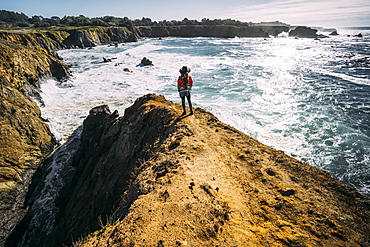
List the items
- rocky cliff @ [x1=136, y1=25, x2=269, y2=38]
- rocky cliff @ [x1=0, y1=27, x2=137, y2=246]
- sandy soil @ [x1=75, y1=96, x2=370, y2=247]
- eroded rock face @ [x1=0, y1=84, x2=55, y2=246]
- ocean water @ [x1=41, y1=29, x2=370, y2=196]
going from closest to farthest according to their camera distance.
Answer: sandy soil @ [x1=75, y1=96, x2=370, y2=247] → eroded rock face @ [x1=0, y1=84, x2=55, y2=246] → rocky cliff @ [x1=0, y1=27, x2=137, y2=246] → ocean water @ [x1=41, y1=29, x2=370, y2=196] → rocky cliff @ [x1=136, y1=25, x2=269, y2=38]

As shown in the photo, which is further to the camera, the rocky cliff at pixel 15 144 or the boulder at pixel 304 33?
the boulder at pixel 304 33

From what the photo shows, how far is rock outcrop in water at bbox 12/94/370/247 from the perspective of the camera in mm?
4387

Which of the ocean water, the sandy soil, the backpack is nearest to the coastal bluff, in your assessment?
the ocean water

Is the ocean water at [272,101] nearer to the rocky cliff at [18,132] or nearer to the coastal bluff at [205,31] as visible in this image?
the rocky cliff at [18,132]

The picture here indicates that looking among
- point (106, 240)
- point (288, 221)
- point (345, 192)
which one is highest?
point (106, 240)

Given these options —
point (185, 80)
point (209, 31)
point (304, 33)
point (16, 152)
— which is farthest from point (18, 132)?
point (304, 33)

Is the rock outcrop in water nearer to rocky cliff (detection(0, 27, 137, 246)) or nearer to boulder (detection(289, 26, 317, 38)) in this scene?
rocky cliff (detection(0, 27, 137, 246))

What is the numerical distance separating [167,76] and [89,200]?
29975 millimetres

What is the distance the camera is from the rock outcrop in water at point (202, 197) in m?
4.39

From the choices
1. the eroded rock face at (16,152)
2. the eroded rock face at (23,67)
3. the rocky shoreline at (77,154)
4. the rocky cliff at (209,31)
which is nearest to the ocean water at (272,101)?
the eroded rock face at (23,67)

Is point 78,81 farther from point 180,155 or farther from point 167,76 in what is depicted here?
point 180,155

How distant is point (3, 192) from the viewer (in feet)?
34.9

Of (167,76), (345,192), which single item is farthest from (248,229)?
(167,76)

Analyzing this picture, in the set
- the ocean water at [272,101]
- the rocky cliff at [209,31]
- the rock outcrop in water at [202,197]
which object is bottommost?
the ocean water at [272,101]
